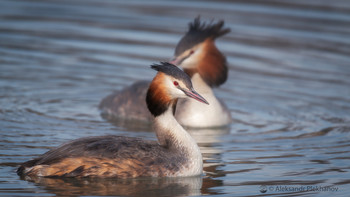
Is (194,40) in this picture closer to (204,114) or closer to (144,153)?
(204,114)

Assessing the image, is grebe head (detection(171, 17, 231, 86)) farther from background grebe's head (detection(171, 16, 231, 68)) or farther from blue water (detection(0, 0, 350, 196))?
blue water (detection(0, 0, 350, 196))

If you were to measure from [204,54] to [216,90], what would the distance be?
2.19 m

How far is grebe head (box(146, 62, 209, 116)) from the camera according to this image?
29.8 ft

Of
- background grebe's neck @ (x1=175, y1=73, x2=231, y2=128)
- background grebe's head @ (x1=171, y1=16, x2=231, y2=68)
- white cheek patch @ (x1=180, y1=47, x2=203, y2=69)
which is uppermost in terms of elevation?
background grebe's head @ (x1=171, y1=16, x2=231, y2=68)

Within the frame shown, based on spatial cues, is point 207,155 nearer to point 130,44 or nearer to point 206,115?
point 206,115

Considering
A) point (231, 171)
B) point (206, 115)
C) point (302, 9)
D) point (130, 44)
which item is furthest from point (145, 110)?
point (302, 9)

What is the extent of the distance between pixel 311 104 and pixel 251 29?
17.3 ft

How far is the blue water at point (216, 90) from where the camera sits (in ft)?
29.5

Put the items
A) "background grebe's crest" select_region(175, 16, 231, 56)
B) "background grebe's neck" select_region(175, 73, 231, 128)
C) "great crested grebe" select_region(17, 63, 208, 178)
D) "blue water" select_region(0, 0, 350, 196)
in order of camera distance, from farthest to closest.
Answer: "background grebe's crest" select_region(175, 16, 231, 56), "background grebe's neck" select_region(175, 73, 231, 128), "blue water" select_region(0, 0, 350, 196), "great crested grebe" select_region(17, 63, 208, 178)

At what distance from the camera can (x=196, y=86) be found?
489 inches

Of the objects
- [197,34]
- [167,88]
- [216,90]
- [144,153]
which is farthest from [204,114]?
[144,153]

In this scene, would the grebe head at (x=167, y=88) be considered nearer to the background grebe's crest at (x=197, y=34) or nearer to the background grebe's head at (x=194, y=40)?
the background grebe's head at (x=194, y=40)

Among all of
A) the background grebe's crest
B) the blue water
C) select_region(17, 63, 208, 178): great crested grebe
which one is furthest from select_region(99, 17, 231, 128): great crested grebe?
select_region(17, 63, 208, 178): great crested grebe

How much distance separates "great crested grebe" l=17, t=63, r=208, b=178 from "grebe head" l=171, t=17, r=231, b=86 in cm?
314
